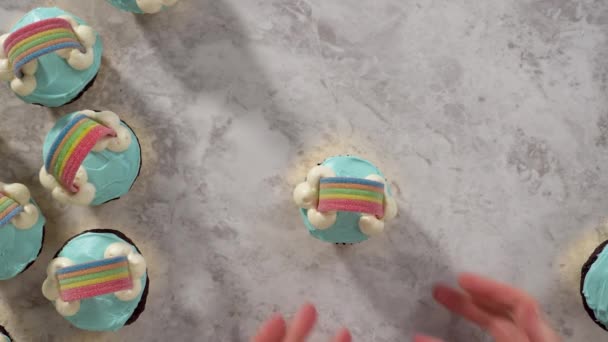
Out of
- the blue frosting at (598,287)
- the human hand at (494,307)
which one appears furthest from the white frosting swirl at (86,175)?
the blue frosting at (598,287)

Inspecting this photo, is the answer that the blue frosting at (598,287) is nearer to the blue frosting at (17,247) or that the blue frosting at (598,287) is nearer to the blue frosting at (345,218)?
the blue frosting at (345,218)

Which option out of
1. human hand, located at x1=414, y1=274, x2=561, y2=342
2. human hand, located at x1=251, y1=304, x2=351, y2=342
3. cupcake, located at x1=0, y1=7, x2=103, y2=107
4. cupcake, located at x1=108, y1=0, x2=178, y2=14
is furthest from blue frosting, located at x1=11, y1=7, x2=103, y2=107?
human hand, located at x1=414, y1=274, x2=561, y2=342

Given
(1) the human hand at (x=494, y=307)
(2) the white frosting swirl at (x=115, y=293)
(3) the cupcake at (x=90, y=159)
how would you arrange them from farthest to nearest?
(1) the human hand at (x=494, y=307) < (2) the white frosting swirl at (x=115, y=293) < (3) the cupcake at (x=90, y=159)

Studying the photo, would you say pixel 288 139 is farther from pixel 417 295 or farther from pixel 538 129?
pixel 538 129

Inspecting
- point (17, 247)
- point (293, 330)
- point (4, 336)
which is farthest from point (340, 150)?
point (4, 336)

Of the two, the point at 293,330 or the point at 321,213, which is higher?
the point at 321,213

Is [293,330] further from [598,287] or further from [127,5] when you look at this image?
[127,5]
